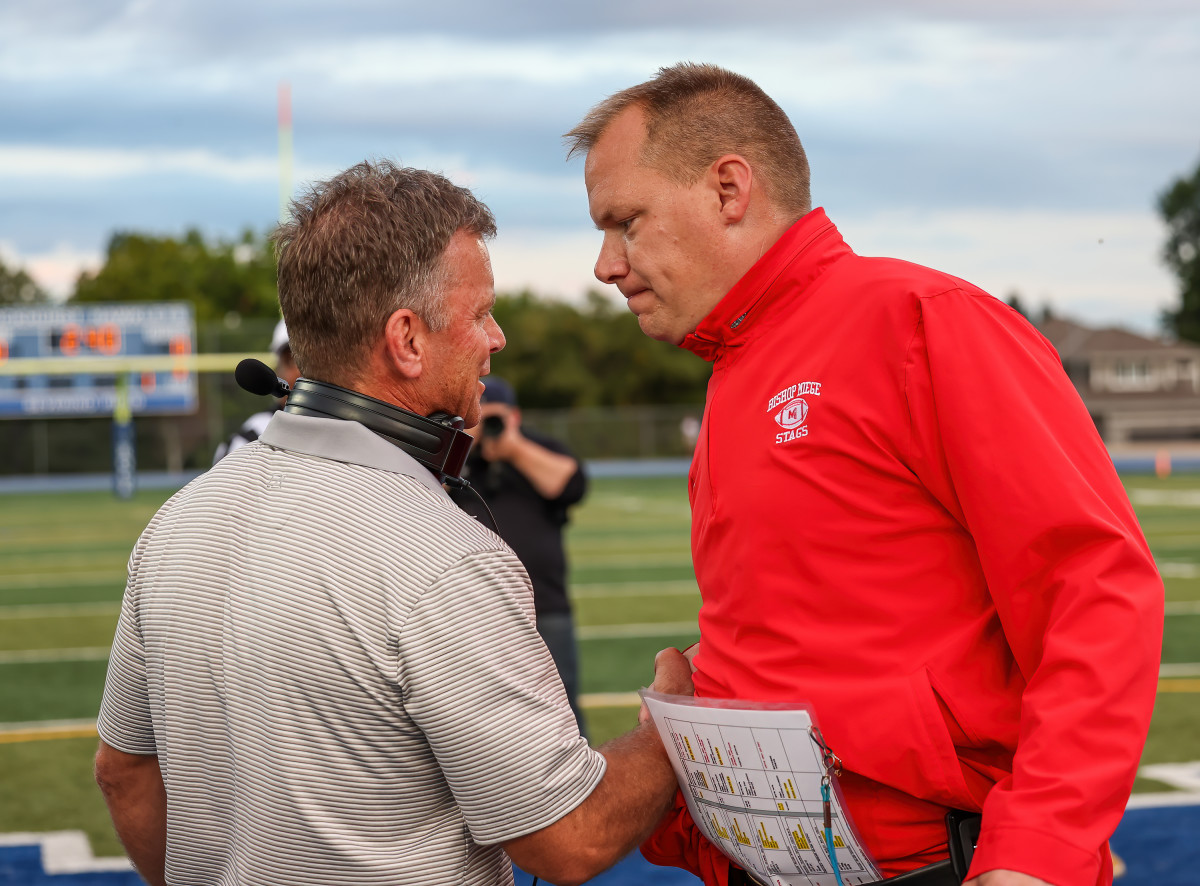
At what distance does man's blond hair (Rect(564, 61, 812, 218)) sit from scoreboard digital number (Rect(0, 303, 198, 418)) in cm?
2904

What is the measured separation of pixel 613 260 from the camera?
2.11 metres

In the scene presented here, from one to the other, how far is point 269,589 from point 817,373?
86 centimetres

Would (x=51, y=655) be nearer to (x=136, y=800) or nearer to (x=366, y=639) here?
(x=136, y=800)

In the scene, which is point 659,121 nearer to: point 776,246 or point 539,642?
point 776,246

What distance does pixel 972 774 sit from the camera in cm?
177

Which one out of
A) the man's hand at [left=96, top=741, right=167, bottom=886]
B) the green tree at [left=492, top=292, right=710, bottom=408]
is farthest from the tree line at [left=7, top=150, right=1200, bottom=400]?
the man's hand at [left=96, top=741, right=167, bottom=886]

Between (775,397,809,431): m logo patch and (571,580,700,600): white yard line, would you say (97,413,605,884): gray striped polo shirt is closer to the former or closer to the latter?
(775,397,809,431): m logo patch

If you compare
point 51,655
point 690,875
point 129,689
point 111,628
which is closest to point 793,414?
point 129,689

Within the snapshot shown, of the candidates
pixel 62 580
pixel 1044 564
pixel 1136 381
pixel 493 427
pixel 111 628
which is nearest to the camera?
pixel 1044 564

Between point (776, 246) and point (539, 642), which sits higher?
point (776, 246)

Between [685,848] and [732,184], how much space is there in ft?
3.72

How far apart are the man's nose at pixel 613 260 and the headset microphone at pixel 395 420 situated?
14.8 inches

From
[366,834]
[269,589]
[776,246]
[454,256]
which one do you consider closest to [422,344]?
[454,256]

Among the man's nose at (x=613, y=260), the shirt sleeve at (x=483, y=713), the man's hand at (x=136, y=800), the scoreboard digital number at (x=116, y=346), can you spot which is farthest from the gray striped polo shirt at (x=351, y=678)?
the scoreboard digital number at (x=116, y=346)
